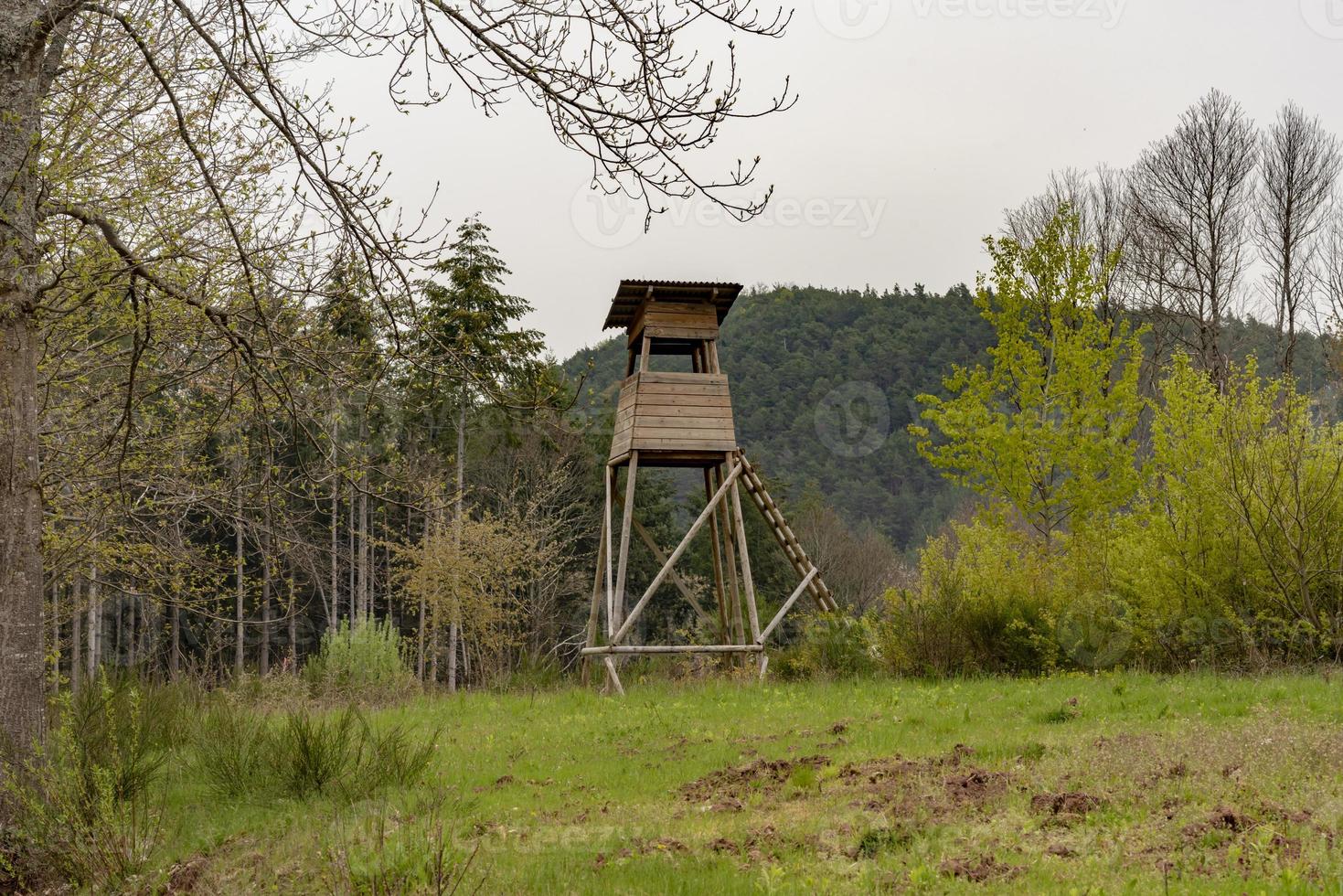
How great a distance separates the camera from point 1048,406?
62.1ft

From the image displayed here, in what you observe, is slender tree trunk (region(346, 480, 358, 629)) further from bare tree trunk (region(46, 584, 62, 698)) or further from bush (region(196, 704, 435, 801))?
bush (region(196, 704, 435, 801))

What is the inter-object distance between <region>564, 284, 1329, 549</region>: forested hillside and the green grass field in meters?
41.7

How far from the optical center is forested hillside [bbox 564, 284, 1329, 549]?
54344 mm

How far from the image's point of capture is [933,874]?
493cm

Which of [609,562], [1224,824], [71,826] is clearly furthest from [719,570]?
[1224,824]

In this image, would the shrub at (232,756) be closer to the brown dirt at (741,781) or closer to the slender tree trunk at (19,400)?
the slender tree trunk at (19,400)

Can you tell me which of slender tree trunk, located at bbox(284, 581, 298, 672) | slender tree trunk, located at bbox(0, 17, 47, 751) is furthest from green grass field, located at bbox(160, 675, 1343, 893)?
slender tree trunk, located at bbox(284, 581, 298, 672)

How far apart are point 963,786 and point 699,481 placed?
43994 millimetres

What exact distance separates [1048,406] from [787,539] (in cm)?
521

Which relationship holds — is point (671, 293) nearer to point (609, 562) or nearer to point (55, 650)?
point (609, 562)

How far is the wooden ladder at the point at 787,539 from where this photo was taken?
17625mm

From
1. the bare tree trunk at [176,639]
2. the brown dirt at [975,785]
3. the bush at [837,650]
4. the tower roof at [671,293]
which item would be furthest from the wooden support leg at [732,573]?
the bare tree trunk at [176,639]

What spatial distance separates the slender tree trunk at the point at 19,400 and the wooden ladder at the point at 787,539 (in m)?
12.1

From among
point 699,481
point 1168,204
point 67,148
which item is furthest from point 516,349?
point 699,481
